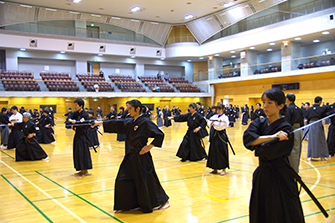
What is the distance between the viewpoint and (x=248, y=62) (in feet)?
111

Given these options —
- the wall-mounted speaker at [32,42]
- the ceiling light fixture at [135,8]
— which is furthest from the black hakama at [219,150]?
the wall-mounted speaker at [32,42]

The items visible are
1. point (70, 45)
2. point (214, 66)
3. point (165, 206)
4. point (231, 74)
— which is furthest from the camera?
point (214, 66)

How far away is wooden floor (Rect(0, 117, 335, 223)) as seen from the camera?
490 centimetres

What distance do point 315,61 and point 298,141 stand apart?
2296 centimetres

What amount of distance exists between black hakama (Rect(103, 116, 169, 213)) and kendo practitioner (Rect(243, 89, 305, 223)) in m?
2.10

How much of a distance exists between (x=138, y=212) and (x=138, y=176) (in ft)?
2.12

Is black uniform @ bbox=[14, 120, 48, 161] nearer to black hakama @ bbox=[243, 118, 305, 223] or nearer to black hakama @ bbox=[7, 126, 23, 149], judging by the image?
black hakama @ bbox=[7, 126, 23, 149]

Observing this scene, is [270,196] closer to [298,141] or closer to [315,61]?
[298,141]

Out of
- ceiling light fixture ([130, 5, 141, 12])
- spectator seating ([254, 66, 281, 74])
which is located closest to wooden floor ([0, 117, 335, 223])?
spectator seating ([254, 66, 281, 74])

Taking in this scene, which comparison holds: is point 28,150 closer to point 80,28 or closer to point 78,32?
point 80,28

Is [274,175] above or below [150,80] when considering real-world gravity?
below

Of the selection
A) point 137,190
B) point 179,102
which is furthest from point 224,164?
point 179,102

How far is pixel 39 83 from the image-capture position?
2966cm

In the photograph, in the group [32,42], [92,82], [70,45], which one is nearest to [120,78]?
[92,82]
